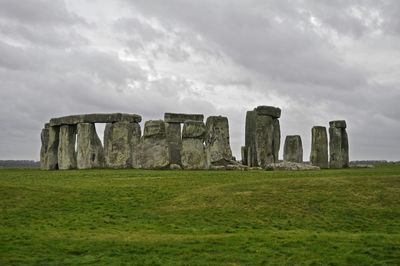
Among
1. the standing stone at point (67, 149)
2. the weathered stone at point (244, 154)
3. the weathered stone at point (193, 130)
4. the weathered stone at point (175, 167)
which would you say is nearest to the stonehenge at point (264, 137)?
the weathered stone at point (244, 154)

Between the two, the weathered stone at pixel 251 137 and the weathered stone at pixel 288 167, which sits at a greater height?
Result: the weathered stone at pixel 251 137

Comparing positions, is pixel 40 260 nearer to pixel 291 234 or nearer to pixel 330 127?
pixel 291 234

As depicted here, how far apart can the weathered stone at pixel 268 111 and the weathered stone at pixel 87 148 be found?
10222mm

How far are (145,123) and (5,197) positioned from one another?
1585cm

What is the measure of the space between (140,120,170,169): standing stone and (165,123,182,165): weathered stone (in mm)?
1150

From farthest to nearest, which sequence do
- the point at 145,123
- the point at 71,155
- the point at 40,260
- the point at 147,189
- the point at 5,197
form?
the point at 71,155, the point at 145,123, the point at 147,189, the point at 5,197, the point at 40,260

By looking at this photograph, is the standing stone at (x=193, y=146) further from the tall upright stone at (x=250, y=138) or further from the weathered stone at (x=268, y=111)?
the tall upright stone at (x=250, y=138)

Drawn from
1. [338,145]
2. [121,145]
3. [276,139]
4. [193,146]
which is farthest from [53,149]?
[338,145]

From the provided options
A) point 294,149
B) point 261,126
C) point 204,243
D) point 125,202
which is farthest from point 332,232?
point 294,149

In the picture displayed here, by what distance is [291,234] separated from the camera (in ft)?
44.4

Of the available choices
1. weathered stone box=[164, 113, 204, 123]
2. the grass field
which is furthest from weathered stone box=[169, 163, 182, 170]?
the grass field

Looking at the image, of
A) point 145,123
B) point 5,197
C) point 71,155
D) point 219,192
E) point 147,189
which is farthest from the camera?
point 71,155

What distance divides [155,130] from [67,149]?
6.37 metres

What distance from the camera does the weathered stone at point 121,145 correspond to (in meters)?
33.8
